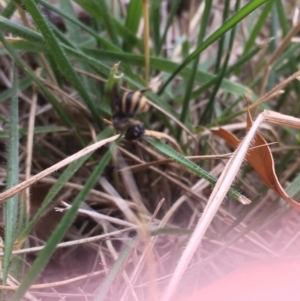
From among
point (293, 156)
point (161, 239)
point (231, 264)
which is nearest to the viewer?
point (231, 264)

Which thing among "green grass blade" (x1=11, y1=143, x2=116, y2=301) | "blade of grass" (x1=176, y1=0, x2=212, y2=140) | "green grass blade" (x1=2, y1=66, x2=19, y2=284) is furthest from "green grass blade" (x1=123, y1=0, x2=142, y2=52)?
"green grass blade" (x1=11, y1=143, x2=116, y2=301)

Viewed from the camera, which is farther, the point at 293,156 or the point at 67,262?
the point at 293,156

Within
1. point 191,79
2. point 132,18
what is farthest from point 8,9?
point 191,79

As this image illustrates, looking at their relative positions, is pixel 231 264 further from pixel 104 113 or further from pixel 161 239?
pixel 104 113

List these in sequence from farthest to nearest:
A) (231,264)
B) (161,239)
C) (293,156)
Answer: (293,156) < (161,239) < (231,264)

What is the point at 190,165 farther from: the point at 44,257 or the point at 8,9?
the point at 8,9

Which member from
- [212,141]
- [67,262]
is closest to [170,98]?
[212,141]

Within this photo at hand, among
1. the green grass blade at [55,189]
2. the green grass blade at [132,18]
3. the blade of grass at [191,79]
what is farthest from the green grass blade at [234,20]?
the green grass blade at [55,189]

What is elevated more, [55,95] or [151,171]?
[55,95]
